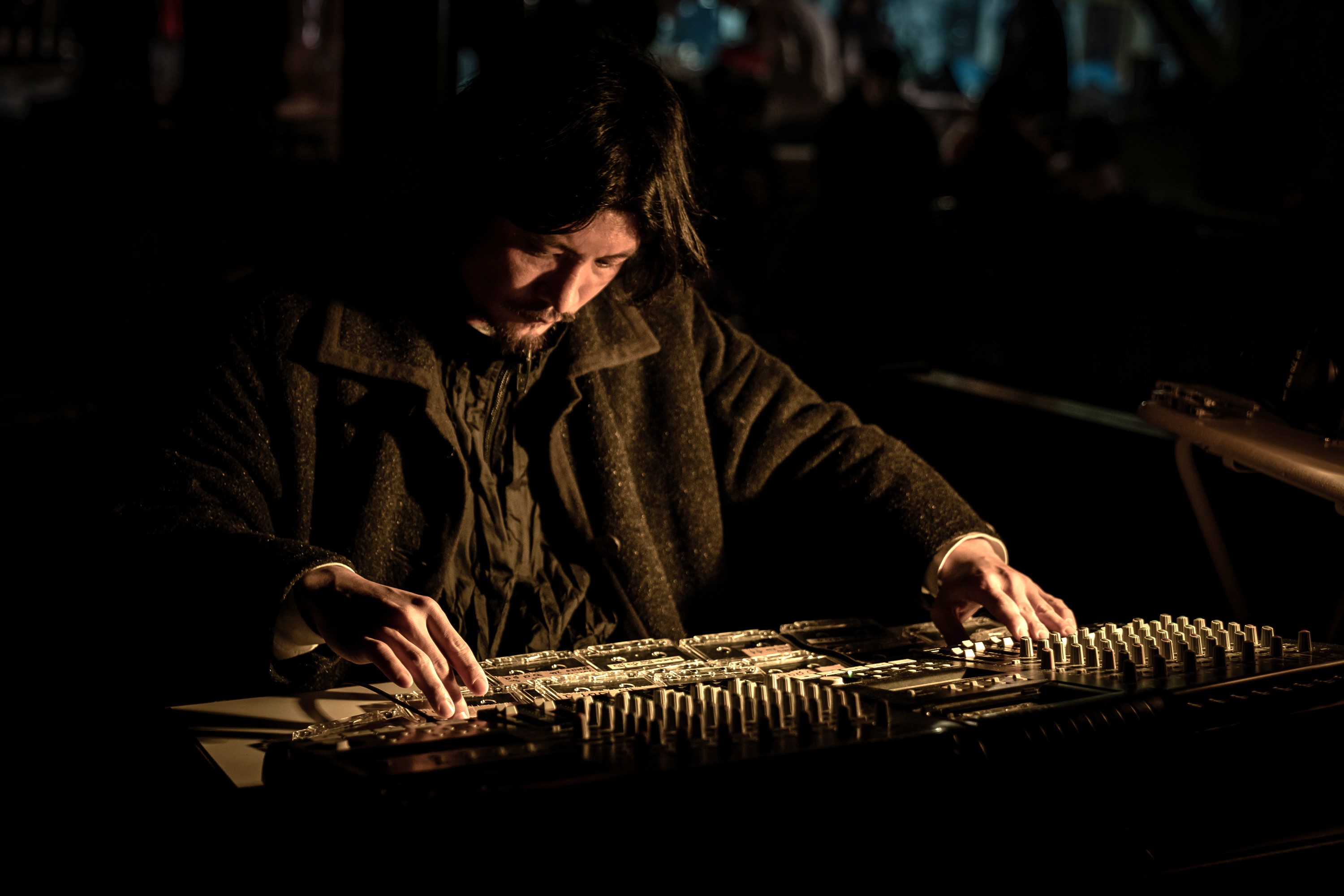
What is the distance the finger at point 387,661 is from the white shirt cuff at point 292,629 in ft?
0.39

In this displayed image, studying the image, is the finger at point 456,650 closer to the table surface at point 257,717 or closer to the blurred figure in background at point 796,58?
the table surface at point 257,717

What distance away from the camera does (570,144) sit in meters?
1.77

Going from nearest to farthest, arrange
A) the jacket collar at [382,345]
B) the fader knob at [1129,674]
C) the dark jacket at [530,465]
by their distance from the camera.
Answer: the fader knob at [1129,674] → the dark jacket at [530,465] → the jacket collar at [382,345]

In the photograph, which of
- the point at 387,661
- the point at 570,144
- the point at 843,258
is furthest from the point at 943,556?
the point at 843,258

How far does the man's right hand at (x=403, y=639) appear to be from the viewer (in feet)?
4.46

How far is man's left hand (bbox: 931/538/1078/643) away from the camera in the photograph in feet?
5.76

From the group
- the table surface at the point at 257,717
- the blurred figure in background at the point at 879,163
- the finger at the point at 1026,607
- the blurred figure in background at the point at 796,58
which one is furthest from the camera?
the blurred figure in background at the point at 796,58

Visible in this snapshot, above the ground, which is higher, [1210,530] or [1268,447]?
[1268,447]

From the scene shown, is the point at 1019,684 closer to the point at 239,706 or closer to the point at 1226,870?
the point at 1226,870

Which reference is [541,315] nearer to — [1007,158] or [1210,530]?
[1210,530]

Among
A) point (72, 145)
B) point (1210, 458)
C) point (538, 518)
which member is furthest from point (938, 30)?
point (538, 518)

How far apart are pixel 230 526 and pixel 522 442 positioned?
0.55m

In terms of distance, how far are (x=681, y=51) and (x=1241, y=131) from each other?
7754 millimetres

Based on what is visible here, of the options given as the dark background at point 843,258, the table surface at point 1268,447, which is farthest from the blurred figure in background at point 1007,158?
the table surface at point 1268,447
